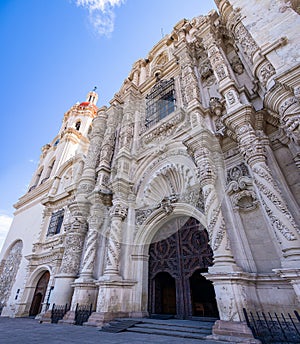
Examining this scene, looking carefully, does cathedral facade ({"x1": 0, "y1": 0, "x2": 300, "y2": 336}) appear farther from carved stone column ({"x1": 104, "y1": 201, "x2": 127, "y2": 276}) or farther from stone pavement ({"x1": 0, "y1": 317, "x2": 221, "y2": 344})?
stone pavement ({"x1": 0, "y1": 317, "x2": 221, "y2": 344})

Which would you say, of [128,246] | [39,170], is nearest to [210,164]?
[128,246]

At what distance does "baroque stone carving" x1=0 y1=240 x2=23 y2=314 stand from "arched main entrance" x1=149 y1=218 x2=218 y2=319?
1129 cm

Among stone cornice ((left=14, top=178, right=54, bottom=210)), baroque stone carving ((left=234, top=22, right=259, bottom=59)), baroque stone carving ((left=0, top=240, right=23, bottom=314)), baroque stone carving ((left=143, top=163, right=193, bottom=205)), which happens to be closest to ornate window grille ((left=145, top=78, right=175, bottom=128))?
baroque stone carving ((left=143, top=163, right=193, bottom=205))

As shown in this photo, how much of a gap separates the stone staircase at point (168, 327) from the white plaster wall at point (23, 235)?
31.5 feet

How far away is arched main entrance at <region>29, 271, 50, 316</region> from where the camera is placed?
35.9ft

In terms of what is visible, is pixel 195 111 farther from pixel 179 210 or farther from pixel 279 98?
pixel 179 210

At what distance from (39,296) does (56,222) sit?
13.5 ft

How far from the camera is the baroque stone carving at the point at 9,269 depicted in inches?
502

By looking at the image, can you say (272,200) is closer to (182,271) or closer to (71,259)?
(182,271)

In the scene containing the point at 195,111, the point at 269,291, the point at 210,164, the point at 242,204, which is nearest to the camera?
the point at 269,291

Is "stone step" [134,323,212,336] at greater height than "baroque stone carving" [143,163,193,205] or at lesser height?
lesser

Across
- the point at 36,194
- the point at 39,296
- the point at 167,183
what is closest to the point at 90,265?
the point at 167,183

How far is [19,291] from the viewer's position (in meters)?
11.8

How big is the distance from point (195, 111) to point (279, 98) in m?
2.87
